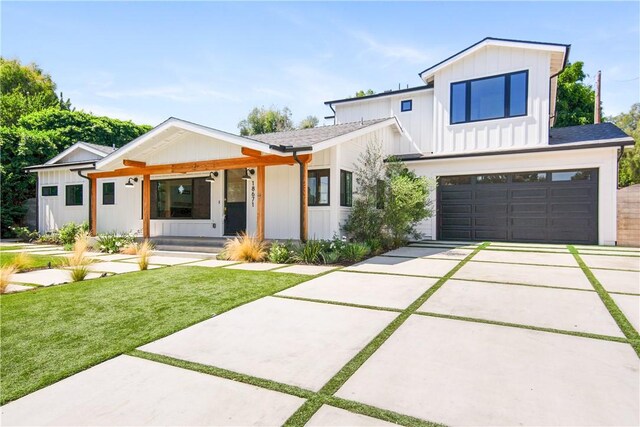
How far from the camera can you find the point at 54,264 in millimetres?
7172

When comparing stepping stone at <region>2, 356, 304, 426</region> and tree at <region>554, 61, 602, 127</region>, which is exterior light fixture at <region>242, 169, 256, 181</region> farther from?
tree at <region>554, 61, 602, 127</region>

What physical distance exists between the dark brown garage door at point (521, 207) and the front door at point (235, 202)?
6.55m

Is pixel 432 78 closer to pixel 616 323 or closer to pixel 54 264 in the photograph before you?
pixel 616 323

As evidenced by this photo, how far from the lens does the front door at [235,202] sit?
10.7 meters

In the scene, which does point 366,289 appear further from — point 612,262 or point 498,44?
point 498,44

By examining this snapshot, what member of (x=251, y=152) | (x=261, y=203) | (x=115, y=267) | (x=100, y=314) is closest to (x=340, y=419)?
(x=100, y=314)

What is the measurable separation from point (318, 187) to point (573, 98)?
20.0 metres

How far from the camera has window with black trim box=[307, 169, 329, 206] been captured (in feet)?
30.3

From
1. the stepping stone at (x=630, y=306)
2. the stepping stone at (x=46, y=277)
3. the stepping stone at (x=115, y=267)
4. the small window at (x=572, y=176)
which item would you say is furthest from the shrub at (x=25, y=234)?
the small window at (x=572, y=176)

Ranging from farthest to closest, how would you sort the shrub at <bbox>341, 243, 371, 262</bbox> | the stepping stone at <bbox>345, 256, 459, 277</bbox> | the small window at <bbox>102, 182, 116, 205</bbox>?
the small window at <bbox>102, 182, 116, 205</bbox>
the shrub at <bbox>341, 243, 371, 262</bbox>
the stepping stone at <bbox>345, 256, 459, 277</bbox>

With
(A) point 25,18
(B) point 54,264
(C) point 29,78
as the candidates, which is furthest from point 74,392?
(C) point 29,78

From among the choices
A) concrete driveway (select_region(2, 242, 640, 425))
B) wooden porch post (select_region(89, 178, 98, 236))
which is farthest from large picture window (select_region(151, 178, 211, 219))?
concrete driveway (select_region(2, 242, 640, 425))

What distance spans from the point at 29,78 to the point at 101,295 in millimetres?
35446

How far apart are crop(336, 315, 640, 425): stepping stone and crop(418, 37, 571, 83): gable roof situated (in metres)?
10.7
